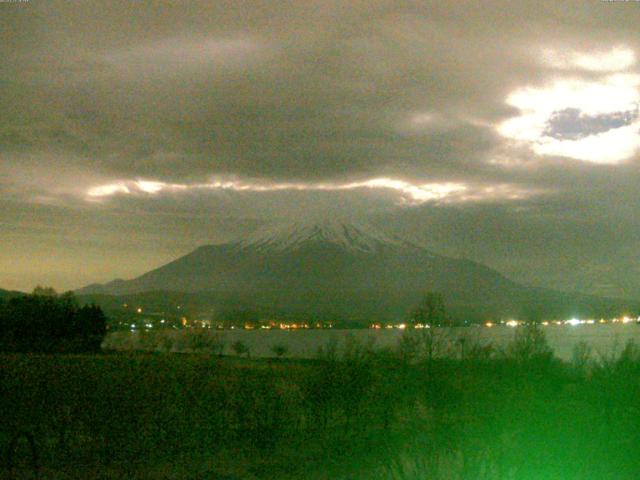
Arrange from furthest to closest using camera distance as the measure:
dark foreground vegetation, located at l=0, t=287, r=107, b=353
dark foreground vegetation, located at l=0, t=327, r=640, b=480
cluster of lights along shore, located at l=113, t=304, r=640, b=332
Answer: cluster of lights along shore, located at l=113, t=304, r=640, b=332 < dark foreground vegetation, located at l=0, t=287, r=107, b=353 < dark foreground vegetation, located at l=0, t=327, r=640, b=480

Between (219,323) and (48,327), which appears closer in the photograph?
(48,327)

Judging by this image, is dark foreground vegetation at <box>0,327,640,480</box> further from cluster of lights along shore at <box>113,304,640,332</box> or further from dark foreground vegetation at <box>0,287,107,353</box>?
cluster of lights along shore at <box>113,304,640,332</box>

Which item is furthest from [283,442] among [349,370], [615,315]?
[615,315]

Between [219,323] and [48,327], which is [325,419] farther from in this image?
[219,323]

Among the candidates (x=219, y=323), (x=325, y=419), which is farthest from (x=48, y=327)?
(x=219, y=323)

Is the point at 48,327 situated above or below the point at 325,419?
above

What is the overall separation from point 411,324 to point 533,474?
1078 inches

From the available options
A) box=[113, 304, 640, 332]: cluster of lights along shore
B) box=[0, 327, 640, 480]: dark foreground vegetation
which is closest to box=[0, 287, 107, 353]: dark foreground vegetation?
box=[113, 304, 640, 332]: cluster of lights along shore

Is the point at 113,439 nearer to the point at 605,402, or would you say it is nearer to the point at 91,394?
the point at 91,394

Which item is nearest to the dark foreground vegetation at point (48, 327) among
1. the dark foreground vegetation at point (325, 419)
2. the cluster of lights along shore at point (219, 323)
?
the cluster of lights along shore at point (219, 323)

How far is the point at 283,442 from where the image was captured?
19.6 m

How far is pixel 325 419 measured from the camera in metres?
21.8

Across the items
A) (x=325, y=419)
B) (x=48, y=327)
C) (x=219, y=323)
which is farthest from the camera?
(x=219, y=323)

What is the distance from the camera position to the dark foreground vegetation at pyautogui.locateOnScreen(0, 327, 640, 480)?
15430mm
